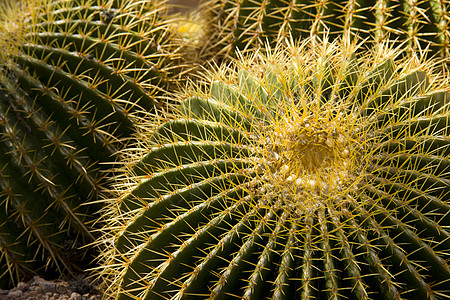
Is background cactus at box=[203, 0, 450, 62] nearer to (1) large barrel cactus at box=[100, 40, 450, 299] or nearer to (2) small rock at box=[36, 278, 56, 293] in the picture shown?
(1) large barrel cactus at box=[100, 40, 450, 299]

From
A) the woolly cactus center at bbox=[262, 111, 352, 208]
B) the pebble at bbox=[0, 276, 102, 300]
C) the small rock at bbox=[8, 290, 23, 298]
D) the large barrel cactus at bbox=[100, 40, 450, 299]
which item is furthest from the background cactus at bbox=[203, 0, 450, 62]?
the small rock at bbox=[8, 290, 23, 298]

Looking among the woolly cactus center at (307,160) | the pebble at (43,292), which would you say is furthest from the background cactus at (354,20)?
the pebble at (43,292)

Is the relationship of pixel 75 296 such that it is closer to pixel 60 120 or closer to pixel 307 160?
pixel 60 120

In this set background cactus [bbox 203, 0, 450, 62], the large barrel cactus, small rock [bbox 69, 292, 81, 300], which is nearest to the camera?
the large barrel cactus

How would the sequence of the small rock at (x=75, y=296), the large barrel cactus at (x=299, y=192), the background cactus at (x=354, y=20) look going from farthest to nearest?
the background cactus at (x=354, y=20) → the small rock at (x=75, y=296) → the large barrel cactus at (x=299, y=192)

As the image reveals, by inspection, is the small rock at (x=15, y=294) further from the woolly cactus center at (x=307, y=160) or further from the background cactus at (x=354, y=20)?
the background cactus at (x=354, y=20)

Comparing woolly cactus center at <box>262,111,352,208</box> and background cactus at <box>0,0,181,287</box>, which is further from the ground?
background cactus at <box>0,0,181,287</box>
